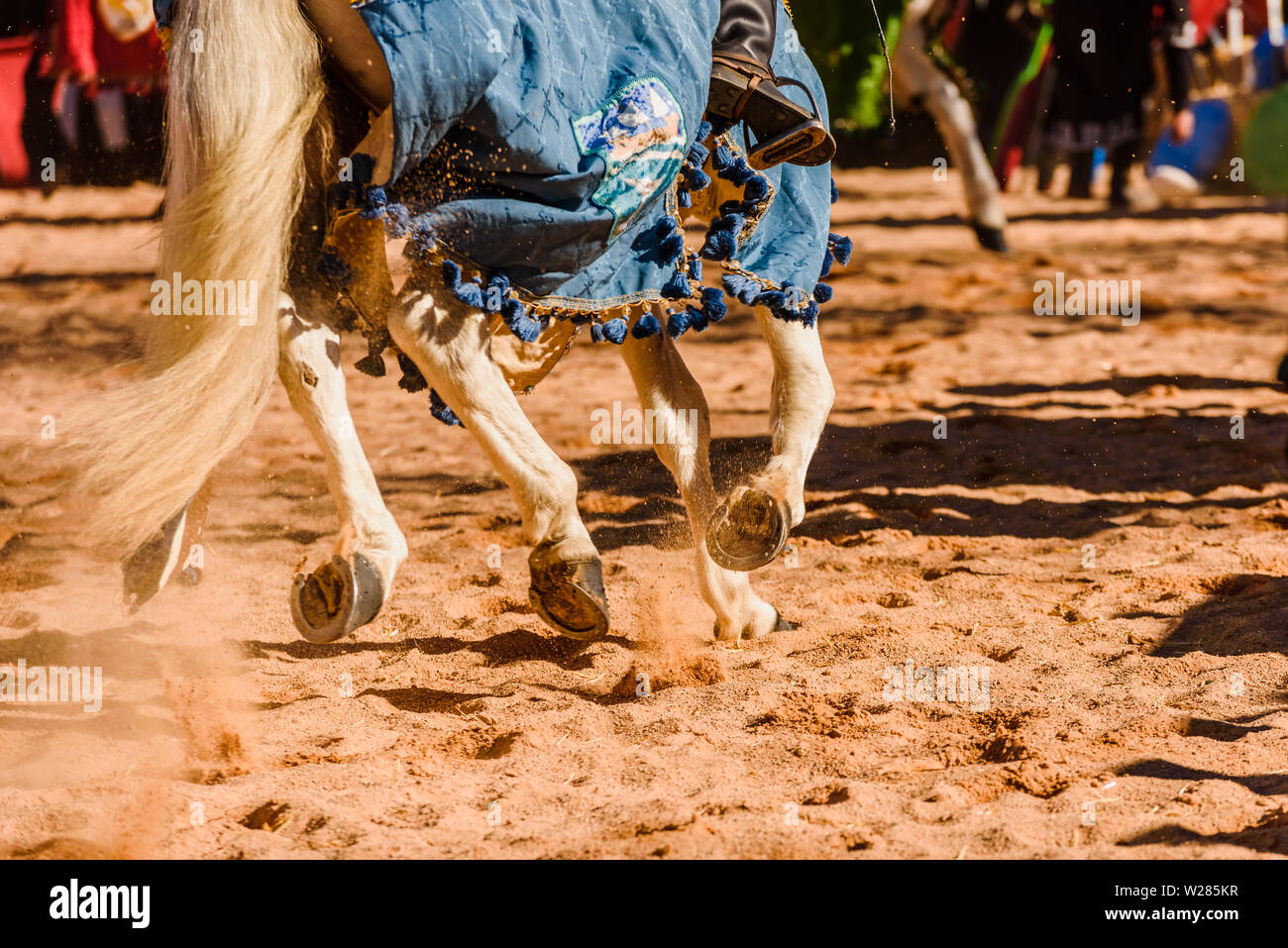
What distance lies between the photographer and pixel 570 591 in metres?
2.37

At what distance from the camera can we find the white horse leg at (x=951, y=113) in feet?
25.7

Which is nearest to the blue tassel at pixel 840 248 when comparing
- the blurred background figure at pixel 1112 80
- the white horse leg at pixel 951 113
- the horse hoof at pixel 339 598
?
the horse hoof at pixel 339 598

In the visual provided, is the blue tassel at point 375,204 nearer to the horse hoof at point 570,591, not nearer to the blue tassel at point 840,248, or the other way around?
the horse hoof at point 570,591

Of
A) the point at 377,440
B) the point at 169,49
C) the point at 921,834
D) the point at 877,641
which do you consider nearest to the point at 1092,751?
the point at 921,834

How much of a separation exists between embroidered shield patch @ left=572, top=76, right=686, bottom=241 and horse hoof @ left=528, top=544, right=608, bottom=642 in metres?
0.59

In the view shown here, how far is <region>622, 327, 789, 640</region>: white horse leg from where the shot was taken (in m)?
2.93

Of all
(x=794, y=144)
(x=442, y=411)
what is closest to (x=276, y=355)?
(x=442, y=411)

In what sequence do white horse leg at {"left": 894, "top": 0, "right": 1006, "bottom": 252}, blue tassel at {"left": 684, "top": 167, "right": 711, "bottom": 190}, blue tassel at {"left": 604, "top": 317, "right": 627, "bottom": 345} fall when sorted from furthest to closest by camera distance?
white horse leg at {"left": 894, "top": 0, "right": 1006, "bottom": 252} < blue tassel at {"left": 684, "top": 167, "right": 711, "bottom": 190} < blue tassel at {"left": 604, "top": 317, "right": 627, "bottom": 345}

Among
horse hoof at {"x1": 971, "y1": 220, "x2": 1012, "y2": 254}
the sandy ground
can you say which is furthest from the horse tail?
horse hoof at {"x1": 971, "y1": 220, "x2": 1012, "y2": 254}

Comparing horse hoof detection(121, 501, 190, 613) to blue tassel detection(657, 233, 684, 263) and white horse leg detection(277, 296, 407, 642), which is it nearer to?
white horse leg detection(277, 296, 407, 642)

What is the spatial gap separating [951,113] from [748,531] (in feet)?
19.8

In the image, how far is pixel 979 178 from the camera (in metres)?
8.38

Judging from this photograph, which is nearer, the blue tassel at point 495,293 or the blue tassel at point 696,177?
the blue tassel at point 495,293

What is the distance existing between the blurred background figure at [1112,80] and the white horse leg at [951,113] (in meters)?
2.21
